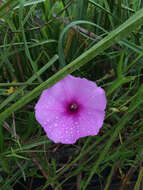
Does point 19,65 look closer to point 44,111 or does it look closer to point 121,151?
point 44,111

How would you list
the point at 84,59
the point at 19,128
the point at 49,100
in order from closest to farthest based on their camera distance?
the point at 84,59 < the point at 49,100 < the point at 19,128

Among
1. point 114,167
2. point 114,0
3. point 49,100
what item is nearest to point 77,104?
point 49,100

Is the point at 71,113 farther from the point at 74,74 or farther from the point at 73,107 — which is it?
the point at 74,74

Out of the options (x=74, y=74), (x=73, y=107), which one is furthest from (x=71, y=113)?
(x=74, y=74)
